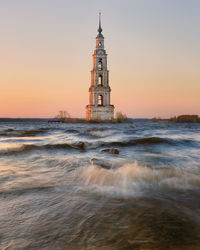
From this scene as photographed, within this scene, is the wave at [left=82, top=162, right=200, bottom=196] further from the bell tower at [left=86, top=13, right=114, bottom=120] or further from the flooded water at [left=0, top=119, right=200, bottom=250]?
the bell tower at [left=86, top=13, right=114, bottom=120]

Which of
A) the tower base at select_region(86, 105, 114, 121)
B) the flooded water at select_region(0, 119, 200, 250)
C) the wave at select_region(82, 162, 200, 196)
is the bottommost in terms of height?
the wave at select_region(82, 162, 200, 196)

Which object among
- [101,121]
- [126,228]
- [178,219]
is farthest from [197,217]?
[101,121]

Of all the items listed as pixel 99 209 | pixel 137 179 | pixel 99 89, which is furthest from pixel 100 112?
pixel 99 209

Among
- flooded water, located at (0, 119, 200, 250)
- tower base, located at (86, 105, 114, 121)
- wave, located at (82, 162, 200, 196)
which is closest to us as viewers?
flooded water, located at (0, 119, 200, 250)

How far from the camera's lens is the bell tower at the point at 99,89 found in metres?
58.0

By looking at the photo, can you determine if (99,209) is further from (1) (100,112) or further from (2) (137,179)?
(1) (100,112)

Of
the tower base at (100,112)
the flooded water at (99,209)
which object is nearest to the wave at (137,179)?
the flooded water at (99,209)

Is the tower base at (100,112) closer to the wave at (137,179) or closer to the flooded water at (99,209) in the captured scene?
the wave at (137,179)

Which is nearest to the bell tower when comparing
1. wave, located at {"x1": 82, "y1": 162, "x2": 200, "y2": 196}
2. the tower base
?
the tower base

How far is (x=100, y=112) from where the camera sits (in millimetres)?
58031

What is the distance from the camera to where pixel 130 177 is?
4066 mm

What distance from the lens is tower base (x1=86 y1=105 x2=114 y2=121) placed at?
2266 inches

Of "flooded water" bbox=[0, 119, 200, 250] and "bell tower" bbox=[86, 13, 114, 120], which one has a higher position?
"bell tower" bbox=[86, 13, 114, 120]

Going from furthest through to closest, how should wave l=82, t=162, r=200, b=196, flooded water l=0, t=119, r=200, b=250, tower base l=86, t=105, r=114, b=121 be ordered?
tower base l=86, t=105, r=114, b=121 → wave l=82, t=162, r=200, b=196 → flooded water l=0, t=119, r=200, b=250
